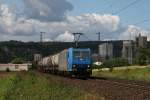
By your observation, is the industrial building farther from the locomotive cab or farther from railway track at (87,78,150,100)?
railway track at (87,78,150,100)

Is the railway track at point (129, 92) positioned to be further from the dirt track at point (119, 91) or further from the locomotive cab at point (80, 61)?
the locomotive cab at point (80, 61)

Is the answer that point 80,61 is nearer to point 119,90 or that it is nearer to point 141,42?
point 119,90

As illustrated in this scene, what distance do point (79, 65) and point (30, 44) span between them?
129 metres

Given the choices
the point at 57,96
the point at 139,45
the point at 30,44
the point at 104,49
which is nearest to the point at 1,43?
the point at 30,44

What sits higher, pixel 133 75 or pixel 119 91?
pixel 133 75

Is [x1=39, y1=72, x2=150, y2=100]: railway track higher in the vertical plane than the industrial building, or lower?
lower

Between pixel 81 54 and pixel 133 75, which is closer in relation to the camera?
pixel 81 54

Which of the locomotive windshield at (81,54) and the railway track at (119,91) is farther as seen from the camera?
the locomotive windshield at (81,54)

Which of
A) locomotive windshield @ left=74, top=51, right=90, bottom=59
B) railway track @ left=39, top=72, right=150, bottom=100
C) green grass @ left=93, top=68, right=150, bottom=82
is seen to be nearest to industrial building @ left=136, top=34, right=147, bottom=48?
green grass @ left=93, top=68, right=150, bottom=82

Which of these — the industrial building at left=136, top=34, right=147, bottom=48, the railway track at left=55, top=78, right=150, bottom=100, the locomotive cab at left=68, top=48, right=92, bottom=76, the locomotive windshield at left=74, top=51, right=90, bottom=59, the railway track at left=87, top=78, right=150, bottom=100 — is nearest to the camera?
the railway track at left=87, top=78, right=150, bottom=100

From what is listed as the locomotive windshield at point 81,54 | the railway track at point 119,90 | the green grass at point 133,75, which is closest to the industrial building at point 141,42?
the green grass at point 133,75

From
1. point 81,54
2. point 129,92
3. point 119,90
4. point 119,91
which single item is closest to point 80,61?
point 81,54

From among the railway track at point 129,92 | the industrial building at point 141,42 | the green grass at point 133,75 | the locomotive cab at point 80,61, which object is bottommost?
the railway track at point 129,92

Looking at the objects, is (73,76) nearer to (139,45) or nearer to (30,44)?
(139,45)
